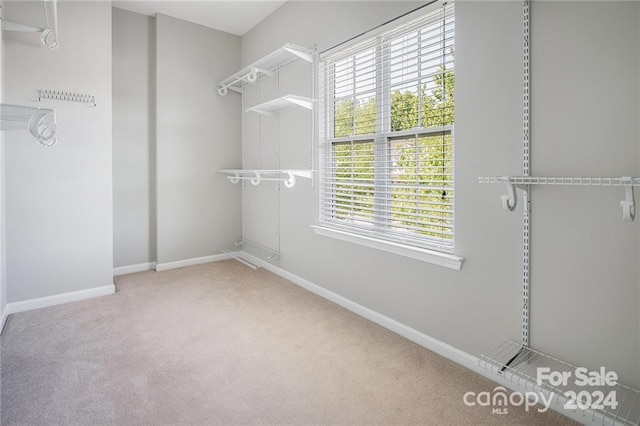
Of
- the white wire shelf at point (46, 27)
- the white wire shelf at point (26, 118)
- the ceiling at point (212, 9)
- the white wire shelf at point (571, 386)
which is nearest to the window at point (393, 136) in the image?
the white wire shelf at point (571, 386)

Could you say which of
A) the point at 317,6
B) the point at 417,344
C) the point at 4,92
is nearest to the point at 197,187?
the point at 4,92

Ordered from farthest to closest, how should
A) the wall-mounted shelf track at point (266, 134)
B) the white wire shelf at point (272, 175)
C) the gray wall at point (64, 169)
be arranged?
the wall-mounted shelf track at point (266, 134) < the white wire shelf at point (272, 175) < the gray wall at point (64, 169)

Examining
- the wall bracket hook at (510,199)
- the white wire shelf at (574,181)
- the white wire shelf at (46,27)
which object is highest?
the white wire shelf at (46,27)

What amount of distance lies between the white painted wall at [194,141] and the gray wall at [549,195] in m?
2.50

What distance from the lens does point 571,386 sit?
162 cm

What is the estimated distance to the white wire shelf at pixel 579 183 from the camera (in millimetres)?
1289

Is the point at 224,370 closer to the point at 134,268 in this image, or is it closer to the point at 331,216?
the point at 331,216

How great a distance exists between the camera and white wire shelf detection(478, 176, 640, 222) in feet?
4.23

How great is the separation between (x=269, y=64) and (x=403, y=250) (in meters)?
2.34

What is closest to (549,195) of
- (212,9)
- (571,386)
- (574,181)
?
(574,181)

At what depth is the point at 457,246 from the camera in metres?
2.07

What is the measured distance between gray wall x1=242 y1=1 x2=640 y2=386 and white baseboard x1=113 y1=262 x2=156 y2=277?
2.94 meters

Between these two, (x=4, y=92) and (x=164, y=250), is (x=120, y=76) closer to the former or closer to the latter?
(x=4, y=92)

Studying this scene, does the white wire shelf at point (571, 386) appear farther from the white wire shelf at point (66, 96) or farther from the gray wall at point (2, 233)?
the white wire shelf at point (66, 96)
